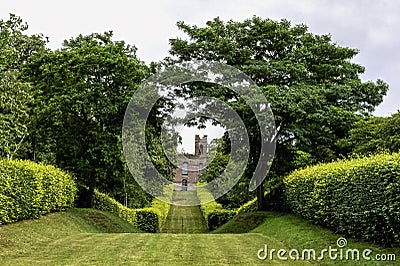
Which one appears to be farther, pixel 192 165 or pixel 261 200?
pixel 192 165

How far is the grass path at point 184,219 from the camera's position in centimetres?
3021

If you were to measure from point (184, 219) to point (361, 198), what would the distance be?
91.7 feet

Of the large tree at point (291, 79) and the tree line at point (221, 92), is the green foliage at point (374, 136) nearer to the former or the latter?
the tree line at point (221, 92)

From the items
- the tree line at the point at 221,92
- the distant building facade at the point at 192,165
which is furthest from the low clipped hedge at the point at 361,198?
the distant building facade at the point at 192,165

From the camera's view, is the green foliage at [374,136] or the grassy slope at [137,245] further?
the green foliage at [374,136]

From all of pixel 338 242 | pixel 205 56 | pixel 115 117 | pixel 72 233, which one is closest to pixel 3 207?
pixel 72 233

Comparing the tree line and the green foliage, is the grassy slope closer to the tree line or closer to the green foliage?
the green foliage

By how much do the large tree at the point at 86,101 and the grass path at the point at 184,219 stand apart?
10.4 metres

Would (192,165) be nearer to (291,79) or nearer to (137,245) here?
(291,79)

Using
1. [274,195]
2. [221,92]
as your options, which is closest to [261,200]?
[274,195]

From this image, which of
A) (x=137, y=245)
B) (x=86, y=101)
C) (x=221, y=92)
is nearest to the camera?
(x=137, y=245)

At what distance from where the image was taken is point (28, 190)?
46.7ft

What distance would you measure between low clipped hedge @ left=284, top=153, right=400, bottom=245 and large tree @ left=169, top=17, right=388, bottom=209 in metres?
4.74

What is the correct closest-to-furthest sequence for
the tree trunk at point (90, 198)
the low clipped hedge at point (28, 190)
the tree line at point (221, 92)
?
the low clipped hedge at point (28, 190)
the tree line at point (221, 92)
the tree trunk at point (90, 198)
